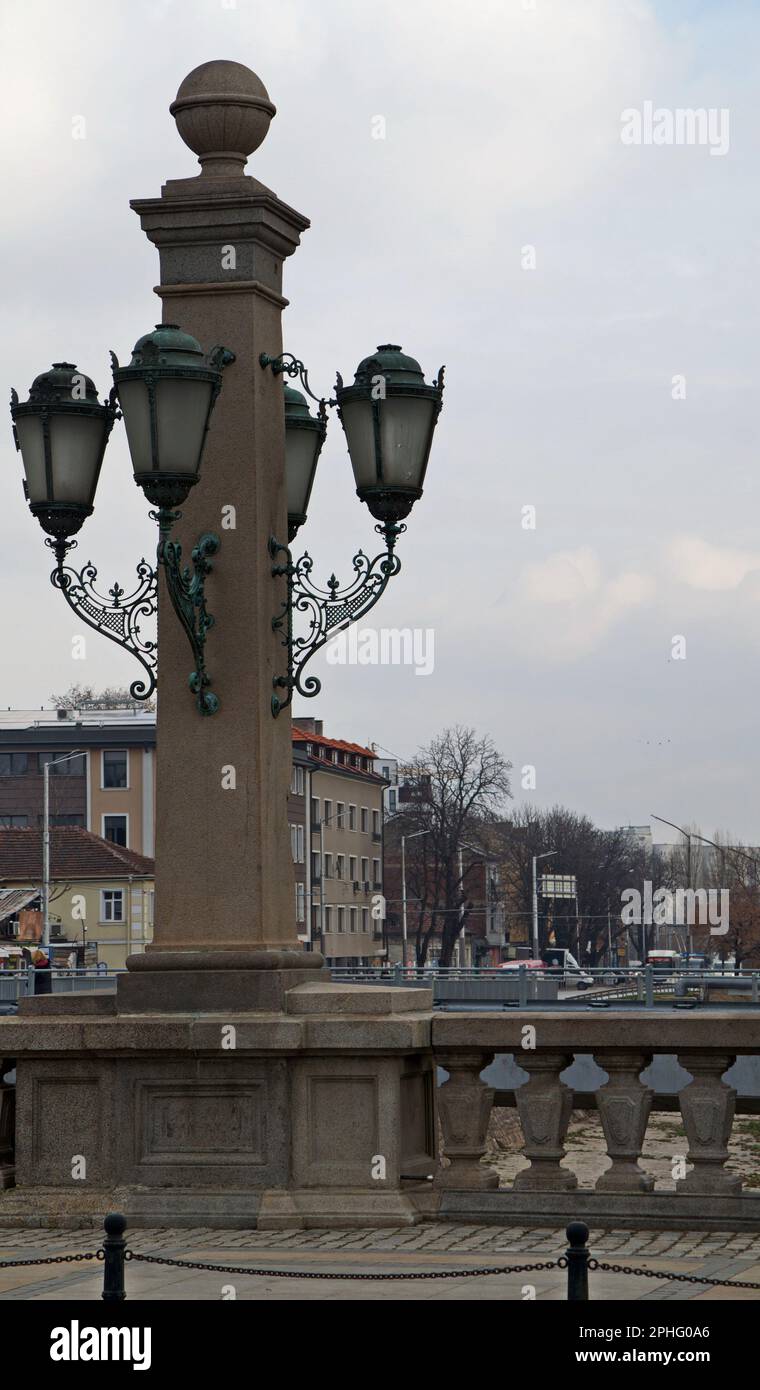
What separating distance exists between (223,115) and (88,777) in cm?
8680

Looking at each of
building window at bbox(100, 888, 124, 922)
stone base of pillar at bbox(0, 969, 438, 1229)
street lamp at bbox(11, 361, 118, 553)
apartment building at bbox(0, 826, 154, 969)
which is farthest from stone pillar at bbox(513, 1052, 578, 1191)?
building window at bbox(100, 888, 124, 922)

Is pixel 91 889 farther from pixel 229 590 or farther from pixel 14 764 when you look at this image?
Result: pixel 229 590

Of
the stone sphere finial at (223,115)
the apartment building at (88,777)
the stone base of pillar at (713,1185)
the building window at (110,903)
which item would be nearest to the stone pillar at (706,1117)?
the stone base of pillar at (713,1185)

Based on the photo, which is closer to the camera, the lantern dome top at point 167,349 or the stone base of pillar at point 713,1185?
the stone base of pillar at point 713,1185

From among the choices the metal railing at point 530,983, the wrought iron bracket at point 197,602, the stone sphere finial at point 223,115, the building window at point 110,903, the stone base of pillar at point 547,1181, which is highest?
the stone sphere finial at point 223,115

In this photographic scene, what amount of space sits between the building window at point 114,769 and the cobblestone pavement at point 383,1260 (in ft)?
283

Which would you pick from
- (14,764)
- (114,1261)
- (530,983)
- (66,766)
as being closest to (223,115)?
(114,1261)

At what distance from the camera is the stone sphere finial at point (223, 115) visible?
11.2 metres

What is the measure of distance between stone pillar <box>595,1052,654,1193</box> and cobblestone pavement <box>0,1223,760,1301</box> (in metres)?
0.32

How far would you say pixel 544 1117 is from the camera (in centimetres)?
1019

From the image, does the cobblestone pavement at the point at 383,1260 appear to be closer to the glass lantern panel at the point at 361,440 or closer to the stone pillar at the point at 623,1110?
the stone pillar at the point at 623,1110

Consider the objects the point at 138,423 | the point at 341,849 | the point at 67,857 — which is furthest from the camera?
the point at 341,849
